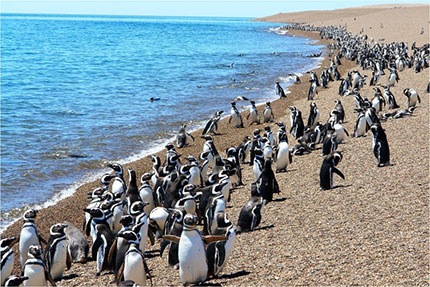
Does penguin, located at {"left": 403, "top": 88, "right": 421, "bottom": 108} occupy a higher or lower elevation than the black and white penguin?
higher

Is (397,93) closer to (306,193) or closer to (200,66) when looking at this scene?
(306,193)

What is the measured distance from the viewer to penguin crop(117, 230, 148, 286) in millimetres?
7012

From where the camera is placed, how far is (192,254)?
278 inches

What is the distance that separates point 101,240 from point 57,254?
71cm

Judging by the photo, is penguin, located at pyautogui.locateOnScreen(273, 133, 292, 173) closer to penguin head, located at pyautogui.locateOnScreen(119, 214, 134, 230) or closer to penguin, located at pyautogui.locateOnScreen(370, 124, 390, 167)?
penguin, located at pyautogui.locateOnScreen(370, 124, 390, 167)

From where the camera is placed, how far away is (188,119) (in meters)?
23.8

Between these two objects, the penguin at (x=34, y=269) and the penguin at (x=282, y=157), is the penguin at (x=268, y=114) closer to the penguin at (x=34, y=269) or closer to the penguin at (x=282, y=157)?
the penguin at (x=282, y=157)

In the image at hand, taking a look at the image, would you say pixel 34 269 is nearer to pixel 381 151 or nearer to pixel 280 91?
pixel 381 151

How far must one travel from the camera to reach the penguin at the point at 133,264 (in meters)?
7.01

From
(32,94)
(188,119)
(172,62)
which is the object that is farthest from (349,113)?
(172,62)

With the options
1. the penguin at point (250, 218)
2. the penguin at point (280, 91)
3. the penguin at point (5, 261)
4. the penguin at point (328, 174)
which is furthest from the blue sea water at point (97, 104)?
the penguin at point (328, 174)

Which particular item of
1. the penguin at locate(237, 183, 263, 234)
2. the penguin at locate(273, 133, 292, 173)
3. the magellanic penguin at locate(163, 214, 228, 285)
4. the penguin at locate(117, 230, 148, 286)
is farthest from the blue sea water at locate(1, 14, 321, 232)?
the magellanic penguin at locate(163, 214, 228, 285)

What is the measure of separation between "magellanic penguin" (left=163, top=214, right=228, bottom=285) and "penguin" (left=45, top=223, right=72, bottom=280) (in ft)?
7.43

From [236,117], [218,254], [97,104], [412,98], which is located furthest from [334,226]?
[97,104]
